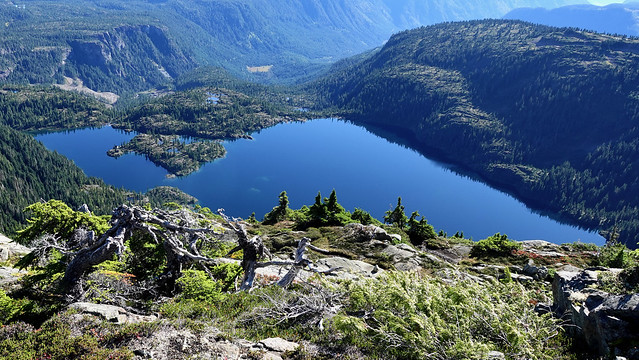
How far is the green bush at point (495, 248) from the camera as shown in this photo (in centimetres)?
3838

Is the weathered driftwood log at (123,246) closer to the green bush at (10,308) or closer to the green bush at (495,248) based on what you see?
the green bush at (10,308)

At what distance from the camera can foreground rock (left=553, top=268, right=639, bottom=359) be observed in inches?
442

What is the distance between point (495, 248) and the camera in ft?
126

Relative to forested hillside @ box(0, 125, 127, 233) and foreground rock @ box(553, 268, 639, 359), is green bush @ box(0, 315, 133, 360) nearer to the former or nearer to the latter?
foreground rock @ box(553, 268, 639, 359)

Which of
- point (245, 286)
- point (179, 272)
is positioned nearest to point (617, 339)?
point (245, 286)

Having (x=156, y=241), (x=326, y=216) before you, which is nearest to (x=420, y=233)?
(x=326, y=216)

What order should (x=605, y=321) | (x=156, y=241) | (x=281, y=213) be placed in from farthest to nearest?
(x=281, y=213) → (x=156, y=241) → (x=605, y=321)

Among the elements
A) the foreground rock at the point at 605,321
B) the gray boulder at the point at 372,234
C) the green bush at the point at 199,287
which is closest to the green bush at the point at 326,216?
the gray boulder at the point at 372,234

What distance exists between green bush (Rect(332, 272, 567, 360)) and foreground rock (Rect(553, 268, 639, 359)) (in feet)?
3.07

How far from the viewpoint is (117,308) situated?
1248 cm

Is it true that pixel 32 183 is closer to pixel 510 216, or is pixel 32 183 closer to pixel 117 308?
pixel 117 308

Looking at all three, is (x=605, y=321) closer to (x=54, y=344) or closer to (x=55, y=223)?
(x=54, y=344)

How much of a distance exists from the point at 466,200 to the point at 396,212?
5488 inches

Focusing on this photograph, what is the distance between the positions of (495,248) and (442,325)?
30.4 metres
